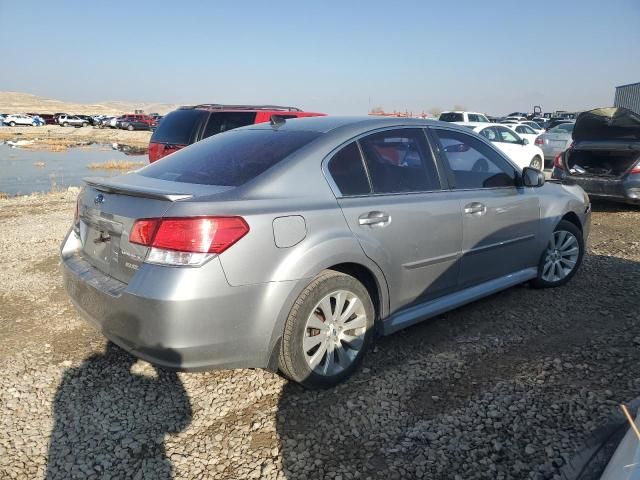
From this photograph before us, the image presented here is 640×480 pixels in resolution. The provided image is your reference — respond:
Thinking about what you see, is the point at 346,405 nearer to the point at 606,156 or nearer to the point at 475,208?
the point at 475,208

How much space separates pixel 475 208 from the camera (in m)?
3.73

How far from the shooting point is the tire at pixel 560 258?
4.63 metres

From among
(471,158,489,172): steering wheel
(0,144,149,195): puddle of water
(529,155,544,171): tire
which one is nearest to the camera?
(471,158,489,172): steering wheel

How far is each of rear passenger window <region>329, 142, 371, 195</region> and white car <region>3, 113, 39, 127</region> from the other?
206 ft

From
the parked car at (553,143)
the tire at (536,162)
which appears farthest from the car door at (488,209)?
the parked car at (553,143)

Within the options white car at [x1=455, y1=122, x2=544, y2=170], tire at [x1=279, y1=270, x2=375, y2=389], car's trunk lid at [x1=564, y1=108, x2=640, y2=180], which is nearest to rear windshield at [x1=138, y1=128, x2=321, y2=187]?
tire at [x1=279, y1=270, x2=375, y2=389]

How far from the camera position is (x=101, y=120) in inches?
2287

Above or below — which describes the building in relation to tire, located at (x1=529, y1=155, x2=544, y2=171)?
above

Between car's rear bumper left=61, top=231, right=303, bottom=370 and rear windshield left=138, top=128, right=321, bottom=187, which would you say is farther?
rear windshield left=138, top=128, right=321, bottom=187

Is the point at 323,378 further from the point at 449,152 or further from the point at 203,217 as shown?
the point at 449,152

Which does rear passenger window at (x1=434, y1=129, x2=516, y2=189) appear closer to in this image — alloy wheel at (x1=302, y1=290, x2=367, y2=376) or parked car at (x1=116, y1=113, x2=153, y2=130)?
alloy wheel at (x1=302, y1=290, x2=367, y2=376)

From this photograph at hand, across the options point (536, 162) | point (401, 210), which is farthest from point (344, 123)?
point (536, 162)

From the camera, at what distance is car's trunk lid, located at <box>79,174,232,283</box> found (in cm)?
257

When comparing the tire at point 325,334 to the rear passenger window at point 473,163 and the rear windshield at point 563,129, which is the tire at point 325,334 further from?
the rear windshield at point 563,129
